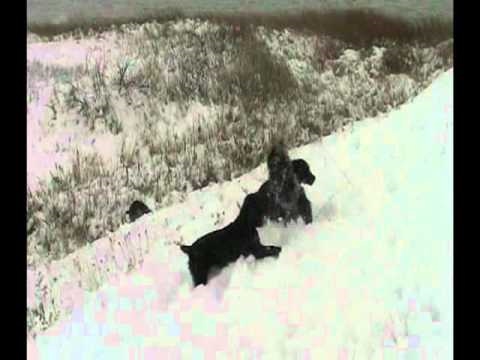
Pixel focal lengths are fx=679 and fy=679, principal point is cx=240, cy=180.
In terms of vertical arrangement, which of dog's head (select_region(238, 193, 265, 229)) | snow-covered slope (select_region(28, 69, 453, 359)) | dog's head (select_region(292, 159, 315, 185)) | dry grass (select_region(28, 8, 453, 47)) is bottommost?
snow-covered slope (select_region(28, 69, 453, 359))

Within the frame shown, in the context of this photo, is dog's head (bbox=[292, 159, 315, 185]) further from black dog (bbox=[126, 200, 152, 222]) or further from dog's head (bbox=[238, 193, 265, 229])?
Answer: black dog (bbox=[126, 200, 152, 222])

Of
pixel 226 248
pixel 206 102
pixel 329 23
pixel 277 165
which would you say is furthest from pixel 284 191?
pixel 329 23

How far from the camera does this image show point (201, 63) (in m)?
5.00

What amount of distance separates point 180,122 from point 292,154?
2.81ft

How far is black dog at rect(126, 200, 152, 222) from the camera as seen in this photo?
4711mm

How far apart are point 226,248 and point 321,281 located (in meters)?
0.63

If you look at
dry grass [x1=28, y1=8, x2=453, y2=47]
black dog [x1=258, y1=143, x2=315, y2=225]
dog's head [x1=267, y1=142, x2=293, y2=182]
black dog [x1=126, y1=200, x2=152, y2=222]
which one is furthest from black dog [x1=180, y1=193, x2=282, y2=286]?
dry grass [x1=28, y1=8, x2=453, y2=47]

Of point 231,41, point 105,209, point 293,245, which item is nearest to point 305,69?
point 231,41

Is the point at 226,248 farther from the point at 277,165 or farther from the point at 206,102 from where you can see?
the point at 206,102

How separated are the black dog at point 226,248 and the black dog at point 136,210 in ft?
2.03

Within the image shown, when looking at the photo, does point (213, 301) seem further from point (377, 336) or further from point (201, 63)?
point (201, 63)

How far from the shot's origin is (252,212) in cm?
428

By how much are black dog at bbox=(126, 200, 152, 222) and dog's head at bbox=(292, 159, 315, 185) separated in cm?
107

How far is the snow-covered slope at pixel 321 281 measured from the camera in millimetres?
3945
